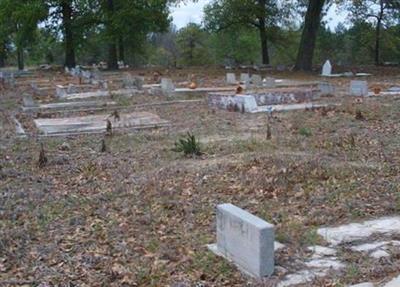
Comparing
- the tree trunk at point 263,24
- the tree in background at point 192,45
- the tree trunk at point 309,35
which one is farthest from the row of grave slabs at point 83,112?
the tree in background at point 192,45

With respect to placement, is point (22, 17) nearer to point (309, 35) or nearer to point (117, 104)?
point (309, 35)

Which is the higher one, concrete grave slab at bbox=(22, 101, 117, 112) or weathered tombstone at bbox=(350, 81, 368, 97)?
weathered tombstone at bbox=(350, 81, 368, 97)

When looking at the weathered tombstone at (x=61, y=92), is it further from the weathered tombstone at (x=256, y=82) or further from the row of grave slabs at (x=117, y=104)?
the weathered tombstone at (x=256, y=82)

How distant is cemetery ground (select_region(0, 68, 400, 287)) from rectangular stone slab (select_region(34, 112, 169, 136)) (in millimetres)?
539

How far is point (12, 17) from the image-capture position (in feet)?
106

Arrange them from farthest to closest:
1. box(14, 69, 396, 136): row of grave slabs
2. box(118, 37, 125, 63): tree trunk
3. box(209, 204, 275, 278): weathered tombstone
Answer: box(118, 37, 125, 63): tree trunk
box(14, 69, 396, 136): row of grave slabs
box(209, 204, 275, 278): weathered tombstone

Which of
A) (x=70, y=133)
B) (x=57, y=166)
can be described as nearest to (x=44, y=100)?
(x=70, y=133)

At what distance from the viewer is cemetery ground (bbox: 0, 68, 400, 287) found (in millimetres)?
4227

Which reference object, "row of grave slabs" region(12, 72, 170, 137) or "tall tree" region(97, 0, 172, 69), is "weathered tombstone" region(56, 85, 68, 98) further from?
"tall tree" region(97, 0, 172, 69)

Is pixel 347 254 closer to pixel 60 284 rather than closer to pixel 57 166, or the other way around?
pixel 60 284

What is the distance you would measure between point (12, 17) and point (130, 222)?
29599mm

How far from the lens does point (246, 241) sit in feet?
13.4

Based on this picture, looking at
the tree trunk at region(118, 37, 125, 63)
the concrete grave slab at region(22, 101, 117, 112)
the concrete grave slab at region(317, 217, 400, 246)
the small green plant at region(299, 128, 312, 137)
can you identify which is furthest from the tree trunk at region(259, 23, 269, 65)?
the concrete grave slab at region(317, 217, 400, 246)

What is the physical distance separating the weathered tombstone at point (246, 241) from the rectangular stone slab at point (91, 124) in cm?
671
